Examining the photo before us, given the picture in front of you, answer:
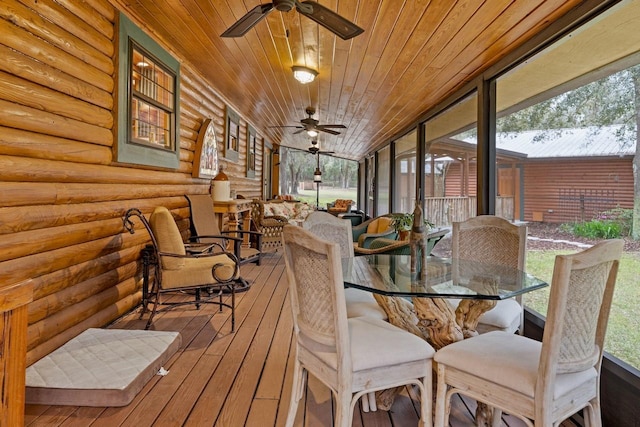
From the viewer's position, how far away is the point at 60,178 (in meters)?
2.41

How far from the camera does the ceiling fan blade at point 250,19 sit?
234 centimetres

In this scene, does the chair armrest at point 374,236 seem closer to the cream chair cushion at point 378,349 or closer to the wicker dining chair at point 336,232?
the wicker dining chair at point 336,232

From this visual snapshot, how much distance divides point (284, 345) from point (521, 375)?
1.78 meters

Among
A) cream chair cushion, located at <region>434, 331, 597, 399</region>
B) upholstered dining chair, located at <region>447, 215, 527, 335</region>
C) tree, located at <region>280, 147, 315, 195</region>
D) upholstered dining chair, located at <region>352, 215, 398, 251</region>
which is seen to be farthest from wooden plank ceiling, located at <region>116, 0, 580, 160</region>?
tree, located at <region>280, 147, 315, 195</region>

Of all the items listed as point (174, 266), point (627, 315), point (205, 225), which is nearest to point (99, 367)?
point (174, 266)

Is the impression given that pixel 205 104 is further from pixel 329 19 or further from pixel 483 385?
pixel 483 385

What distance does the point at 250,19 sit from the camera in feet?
8.06

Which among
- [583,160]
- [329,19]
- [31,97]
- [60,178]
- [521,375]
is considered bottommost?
[521,375]

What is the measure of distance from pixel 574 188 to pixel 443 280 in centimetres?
122

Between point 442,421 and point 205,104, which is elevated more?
point 205,104

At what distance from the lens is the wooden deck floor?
1.87 metres

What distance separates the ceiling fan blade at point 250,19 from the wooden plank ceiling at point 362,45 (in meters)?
0.29

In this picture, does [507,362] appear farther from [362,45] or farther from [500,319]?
[362,45]

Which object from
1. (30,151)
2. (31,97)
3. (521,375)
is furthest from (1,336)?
(521,375)
